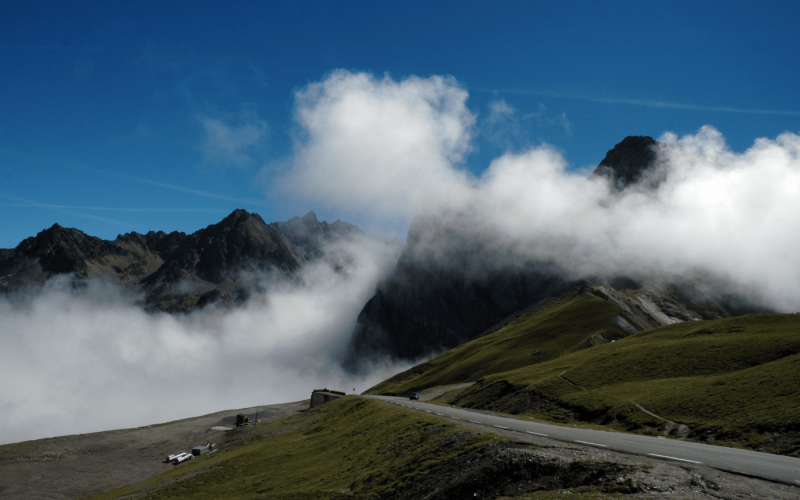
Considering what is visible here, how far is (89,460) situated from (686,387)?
127 m

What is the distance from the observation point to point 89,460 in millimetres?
105125

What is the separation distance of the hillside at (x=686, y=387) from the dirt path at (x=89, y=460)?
71320 mm

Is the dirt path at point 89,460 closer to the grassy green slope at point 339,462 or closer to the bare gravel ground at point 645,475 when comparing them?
the grassy green slope at point 339,462

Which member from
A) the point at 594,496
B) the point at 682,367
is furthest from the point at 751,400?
the point at 594,496

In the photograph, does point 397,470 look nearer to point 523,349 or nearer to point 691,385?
point 691,385

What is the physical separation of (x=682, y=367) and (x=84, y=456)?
449ft

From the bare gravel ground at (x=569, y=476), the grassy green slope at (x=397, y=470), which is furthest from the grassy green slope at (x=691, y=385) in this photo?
the grassy green slope at (x=397, y=470)

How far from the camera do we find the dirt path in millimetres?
80500

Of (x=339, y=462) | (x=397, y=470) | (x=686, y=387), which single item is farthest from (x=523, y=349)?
(x=397, y=470)

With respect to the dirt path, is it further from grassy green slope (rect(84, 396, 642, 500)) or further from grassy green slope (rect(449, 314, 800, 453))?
grassy green slope (rect(449, 314, 800, 453))

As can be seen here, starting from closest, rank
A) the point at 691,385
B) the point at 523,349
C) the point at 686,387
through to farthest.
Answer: the point at 686,387 < the point at 691,385 < the point at 523,349

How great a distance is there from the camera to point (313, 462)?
181 ft

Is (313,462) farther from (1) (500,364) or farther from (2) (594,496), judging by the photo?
(1) (500,364)

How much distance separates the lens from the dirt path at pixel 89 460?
80500 millimetres
